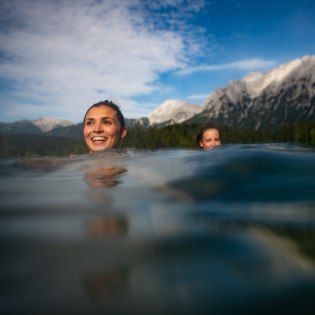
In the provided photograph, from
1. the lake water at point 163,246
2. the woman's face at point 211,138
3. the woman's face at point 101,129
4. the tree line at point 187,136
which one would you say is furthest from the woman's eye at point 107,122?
the tree line at point 187,136

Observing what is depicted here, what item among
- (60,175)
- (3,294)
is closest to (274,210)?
(3,294)

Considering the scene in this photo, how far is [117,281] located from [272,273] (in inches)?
34.6

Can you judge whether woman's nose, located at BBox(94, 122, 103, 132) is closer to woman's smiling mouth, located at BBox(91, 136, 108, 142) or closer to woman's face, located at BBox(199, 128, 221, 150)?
woman's smiling mouth, located at BBox(91, 136, 108, 142)

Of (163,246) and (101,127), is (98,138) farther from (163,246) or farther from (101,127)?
(163,246)

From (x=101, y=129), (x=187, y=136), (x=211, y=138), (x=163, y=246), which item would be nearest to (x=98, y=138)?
(x=101, y=129)

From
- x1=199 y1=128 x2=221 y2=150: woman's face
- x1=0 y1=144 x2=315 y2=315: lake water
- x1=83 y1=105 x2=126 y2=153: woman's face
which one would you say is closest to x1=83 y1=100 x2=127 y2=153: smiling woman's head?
x1=83 y1=105 x2=126 y2=153: woman's face

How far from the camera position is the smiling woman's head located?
956cm

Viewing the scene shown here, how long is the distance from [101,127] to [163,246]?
771cm

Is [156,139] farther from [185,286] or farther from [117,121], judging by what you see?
[185,286]

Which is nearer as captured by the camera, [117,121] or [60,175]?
[60,175]

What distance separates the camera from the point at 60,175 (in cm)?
576

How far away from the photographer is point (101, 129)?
9609 mm

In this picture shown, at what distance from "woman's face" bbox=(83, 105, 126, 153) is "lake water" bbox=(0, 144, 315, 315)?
16.1 ft

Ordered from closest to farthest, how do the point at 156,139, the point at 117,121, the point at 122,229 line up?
the point at 122,229 < the point at 117,121 < the point at 156,139
